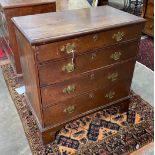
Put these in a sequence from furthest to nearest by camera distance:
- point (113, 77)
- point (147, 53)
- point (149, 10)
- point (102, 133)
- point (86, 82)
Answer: point (149, 10) < point (147, 53) < point (102, 133) < point (113, 77) < point (86, 82)

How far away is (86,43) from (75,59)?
0.13 meters

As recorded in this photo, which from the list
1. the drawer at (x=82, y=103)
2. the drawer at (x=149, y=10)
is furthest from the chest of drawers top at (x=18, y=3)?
the drawer at (x=149, y=10)

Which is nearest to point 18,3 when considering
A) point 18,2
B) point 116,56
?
point 18,2

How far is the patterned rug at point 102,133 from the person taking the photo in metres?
1.66

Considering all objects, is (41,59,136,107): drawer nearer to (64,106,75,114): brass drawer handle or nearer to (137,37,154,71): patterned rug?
(64,106,75,114): brass drawer handle

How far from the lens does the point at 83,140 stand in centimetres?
174

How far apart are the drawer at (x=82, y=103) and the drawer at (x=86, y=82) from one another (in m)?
0.05

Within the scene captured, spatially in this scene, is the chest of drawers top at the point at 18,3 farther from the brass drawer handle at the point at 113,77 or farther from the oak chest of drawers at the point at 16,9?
the brass drawer handle at the point at 113,77

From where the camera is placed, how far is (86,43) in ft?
4.51

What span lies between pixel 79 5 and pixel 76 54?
1.41m

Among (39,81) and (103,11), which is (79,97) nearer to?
(39,81)

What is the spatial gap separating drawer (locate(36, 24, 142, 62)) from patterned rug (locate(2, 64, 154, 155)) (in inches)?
30.5

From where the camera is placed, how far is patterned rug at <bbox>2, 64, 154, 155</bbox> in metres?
1.66

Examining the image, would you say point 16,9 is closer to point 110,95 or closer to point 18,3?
point 18,3
